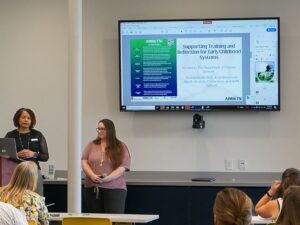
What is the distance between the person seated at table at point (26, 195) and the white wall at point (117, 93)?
2.79 meters

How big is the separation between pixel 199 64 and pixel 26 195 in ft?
10.8

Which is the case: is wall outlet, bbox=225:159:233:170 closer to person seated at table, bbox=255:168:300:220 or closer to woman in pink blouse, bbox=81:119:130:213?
woman in pink blouse, bbox=81:119:130:213

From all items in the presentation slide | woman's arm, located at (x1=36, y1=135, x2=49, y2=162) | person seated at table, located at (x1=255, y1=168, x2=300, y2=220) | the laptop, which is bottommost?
person seated at table, located at (x1=255, y1=168, x2=300, y2=220)

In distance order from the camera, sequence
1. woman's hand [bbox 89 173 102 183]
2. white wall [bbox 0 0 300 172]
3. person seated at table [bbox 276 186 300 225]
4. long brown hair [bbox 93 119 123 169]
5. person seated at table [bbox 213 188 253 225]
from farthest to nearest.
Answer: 1. white wall [bbox 0 0 300 172]
2. long brown hair [bbox 93 119 123 169]
3. woman's hand [bbox 89 173 102 183]
4. person seated at table [bbox 213 188 253 225]
5. person seated at table [bbox 276 186 300 225]

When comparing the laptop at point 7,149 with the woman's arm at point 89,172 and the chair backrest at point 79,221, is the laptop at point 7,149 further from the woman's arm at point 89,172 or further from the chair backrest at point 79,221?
the chair backrest at point 79,221

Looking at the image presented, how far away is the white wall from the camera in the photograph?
7262mm

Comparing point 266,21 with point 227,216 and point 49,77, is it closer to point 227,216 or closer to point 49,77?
point 49,77

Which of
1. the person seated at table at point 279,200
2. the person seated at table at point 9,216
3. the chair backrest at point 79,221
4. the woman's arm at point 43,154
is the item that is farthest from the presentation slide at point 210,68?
the person seated at table at point 9,216

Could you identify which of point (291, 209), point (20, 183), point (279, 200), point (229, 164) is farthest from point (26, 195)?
point (229, 164)

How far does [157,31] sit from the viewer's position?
7.30 meters

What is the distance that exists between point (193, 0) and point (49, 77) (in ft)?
6.90

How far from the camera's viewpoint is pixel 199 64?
7.29 meters

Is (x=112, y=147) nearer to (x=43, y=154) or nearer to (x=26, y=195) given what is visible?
(x=43, y=154)

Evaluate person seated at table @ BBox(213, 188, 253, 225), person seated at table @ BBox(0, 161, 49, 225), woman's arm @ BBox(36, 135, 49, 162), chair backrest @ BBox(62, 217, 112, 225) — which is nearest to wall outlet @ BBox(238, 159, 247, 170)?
woman's arm @ BBox(36, 135, 49, 162)
